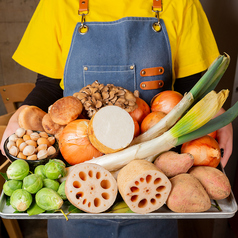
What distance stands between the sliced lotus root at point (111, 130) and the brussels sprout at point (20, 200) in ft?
0.59

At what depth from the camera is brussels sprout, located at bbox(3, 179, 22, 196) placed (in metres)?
0.55

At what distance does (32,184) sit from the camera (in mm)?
537

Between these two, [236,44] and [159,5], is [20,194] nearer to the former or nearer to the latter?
[159,5]

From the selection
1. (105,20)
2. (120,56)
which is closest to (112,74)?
(120,56)

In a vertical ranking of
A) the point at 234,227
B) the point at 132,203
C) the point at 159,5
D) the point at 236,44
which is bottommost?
the point at 234,227

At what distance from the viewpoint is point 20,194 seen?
519 millimetres

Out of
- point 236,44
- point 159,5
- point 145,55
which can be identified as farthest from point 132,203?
point 236,44

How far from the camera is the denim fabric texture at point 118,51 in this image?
0.90 m

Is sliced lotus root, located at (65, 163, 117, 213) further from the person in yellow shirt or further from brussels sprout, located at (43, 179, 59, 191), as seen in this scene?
the person in yellow shirt

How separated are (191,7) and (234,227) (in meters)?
1.24

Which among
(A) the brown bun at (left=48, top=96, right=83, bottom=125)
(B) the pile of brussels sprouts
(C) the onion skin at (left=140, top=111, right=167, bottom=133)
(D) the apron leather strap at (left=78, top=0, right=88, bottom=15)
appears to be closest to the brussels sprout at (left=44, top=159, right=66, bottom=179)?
(B) the pile of brussels sprouts

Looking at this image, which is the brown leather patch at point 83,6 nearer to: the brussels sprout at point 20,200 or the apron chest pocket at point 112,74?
the apron chest pocket at point 112,74

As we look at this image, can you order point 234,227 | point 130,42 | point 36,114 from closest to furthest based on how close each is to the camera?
point 36,114 → point 130,42 → point 234,227

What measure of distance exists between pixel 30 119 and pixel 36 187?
25 cm
